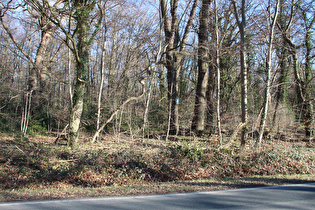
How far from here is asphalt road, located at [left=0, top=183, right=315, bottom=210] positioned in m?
5.70

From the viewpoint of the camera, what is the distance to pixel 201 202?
6.07 meters

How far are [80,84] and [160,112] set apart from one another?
6673mm

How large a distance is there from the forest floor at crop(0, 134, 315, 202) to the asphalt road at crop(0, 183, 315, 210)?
76 centimetres

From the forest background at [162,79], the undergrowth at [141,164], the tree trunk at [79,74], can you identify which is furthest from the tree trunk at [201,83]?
the tree trunk at [79,74]

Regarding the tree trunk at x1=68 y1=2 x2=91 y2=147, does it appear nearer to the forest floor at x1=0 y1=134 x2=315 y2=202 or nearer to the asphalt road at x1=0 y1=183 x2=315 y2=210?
the forest floor at x1=0 y1=134 x2=315 y2=202

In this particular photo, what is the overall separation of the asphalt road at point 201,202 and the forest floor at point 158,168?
2.49ft

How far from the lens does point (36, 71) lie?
18.3 m

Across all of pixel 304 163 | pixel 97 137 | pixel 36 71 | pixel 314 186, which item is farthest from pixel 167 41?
pixel 314 186

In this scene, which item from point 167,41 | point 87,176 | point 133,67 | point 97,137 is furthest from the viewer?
point 133,67

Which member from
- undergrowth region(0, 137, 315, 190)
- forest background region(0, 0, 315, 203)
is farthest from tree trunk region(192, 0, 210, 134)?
undergrowth region(0, 137, 315, 190)

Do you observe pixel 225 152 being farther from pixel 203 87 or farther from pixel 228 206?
pixel 203 87

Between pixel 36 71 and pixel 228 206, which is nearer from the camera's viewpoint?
pixel 228 206

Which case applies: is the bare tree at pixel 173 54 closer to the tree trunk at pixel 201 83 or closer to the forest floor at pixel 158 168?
the tree trunk at pixel 201 83

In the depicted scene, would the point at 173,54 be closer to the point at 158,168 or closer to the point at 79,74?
the point at 79,74
